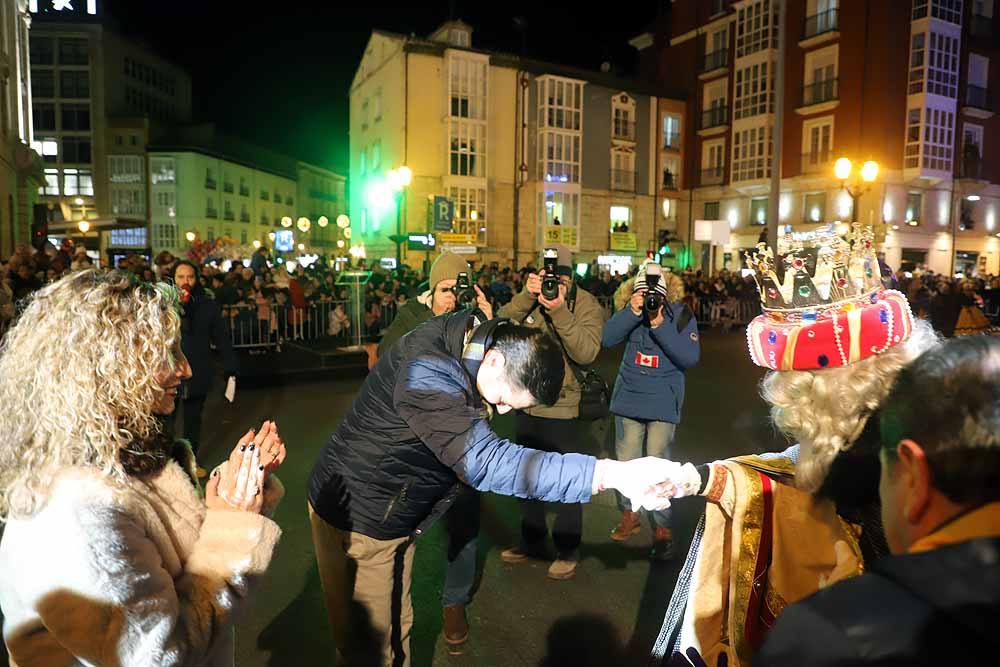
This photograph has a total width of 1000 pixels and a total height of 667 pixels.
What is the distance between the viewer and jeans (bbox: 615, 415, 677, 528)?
512cm

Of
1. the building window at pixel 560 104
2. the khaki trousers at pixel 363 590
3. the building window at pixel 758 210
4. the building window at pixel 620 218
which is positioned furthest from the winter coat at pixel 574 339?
the building window at pixel 620 218

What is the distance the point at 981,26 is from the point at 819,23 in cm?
789

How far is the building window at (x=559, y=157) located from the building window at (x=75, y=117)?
37523 millimetres

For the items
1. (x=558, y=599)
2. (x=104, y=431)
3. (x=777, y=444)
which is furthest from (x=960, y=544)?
(x=777, y=444)

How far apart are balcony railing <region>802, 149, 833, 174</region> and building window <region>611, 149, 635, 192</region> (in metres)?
9.69

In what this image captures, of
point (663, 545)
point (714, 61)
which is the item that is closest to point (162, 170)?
point (714, 61)

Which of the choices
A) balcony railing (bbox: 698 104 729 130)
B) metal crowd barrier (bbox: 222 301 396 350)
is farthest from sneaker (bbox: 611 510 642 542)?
balcony railing (bbox: 698 104 729 130)

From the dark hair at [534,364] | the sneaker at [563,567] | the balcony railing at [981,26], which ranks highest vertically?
the balcony railing at [981,26]

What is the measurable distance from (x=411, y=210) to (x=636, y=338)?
33582mm

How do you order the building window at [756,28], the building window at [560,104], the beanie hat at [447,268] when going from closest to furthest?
the beanie hat at [447,268] < the building window at [756,28] < the building window at [560,104]

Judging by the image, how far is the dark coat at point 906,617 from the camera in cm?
92

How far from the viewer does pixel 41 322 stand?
1.77m

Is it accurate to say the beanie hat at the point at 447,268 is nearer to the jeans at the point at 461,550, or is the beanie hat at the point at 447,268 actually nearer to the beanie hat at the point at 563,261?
the beanie hat at the point at 563,261

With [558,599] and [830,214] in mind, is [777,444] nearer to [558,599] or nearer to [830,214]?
[558,599]
